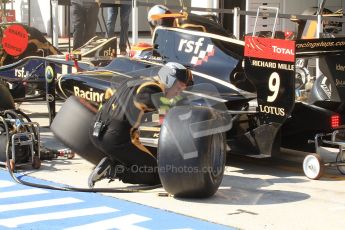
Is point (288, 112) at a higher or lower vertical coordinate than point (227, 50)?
lower

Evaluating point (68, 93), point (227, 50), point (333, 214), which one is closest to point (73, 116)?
point (68, 93)

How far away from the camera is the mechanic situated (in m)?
6.69

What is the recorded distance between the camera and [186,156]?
621cm

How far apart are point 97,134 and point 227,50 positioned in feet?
7.33

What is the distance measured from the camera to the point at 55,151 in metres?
8.35

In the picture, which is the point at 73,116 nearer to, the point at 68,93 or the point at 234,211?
the point at 68,93

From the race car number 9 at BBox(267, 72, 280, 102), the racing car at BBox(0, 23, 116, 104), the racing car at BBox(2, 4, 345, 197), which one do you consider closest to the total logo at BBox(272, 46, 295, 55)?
the racing car at BBox(2, 4, 345, 197)

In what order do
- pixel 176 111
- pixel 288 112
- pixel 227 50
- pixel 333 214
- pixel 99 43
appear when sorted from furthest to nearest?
pixel 99 43 → pixel 227 50 → pixel 288 112 → pixel 176 111 → pixel 333 214

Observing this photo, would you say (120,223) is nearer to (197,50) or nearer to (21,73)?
(197,50)

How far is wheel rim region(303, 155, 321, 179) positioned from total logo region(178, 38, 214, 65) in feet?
5.69

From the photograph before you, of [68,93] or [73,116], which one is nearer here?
[73,116]

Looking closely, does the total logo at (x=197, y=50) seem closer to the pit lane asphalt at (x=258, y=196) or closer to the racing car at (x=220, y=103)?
the racing car at (x=220, y=103)

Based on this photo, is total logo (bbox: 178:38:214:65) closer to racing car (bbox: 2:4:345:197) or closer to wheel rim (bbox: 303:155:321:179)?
racing car (bbox: 2:4:345:197)

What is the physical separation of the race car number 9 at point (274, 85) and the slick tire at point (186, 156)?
1121 mm
